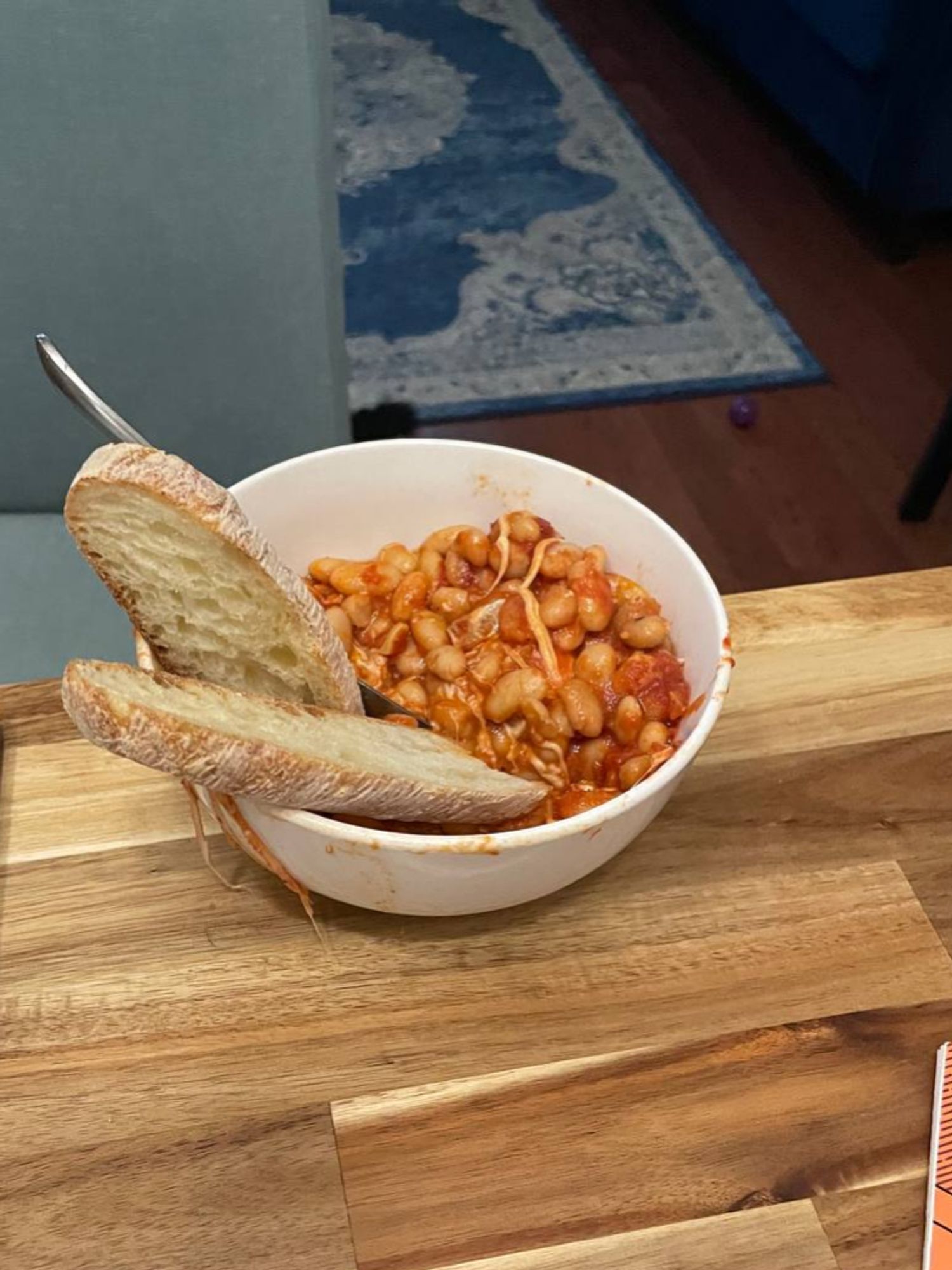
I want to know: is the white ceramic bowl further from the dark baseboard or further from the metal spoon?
the dark baseboard

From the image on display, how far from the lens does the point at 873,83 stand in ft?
8.25

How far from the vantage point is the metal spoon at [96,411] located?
0.69 metres

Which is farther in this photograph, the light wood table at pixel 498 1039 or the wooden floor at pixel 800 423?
the wooden floor at pixel 800 423

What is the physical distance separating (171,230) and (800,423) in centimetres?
155

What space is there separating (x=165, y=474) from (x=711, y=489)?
1736mm

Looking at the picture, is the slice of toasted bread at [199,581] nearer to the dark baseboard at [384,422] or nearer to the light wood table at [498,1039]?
the light wood table at [498,1039]

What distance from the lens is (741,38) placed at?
10.1 ft

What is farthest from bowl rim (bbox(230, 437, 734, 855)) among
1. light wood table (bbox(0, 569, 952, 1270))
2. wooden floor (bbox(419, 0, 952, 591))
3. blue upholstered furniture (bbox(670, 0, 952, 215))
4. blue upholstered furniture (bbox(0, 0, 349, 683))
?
blue upholstered furniture (bbox(670, 0, 952, 215))

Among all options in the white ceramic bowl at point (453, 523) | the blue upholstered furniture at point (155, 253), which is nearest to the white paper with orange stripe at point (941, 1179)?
the white ceramic bowl at point (453, 523)

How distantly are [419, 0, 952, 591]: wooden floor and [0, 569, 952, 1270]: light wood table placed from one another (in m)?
1.33

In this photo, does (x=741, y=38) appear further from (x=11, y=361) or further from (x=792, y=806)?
(x=792, y=806)

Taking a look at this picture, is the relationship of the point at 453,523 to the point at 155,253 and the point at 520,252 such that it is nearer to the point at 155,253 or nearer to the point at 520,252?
the point at 155,253

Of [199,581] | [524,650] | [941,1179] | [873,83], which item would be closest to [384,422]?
[873,83]

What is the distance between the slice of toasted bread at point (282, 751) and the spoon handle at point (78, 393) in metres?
0.18
